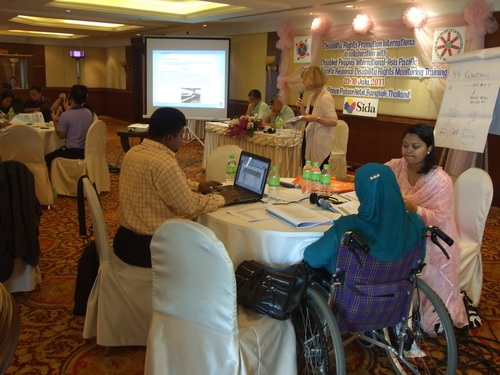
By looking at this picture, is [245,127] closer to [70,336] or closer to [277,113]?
[277,113]

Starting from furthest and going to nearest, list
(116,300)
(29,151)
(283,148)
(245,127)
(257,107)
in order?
1. (257,107)
2. (245,127)
3. (283,148)
4. (29,151)
5. (116,300)

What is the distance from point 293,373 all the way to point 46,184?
386cm

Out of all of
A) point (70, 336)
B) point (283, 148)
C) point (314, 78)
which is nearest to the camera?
point (70, 336)

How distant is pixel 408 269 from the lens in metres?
2.05

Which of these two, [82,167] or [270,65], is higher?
[270,65]

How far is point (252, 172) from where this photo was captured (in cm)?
284

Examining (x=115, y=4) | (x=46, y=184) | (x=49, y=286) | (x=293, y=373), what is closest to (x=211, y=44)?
(x=115, y=4)

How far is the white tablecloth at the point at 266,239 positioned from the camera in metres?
2.25

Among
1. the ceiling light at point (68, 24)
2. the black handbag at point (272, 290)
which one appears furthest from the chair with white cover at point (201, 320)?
the ceiling light at point (68, 24)

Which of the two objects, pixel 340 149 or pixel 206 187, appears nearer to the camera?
pixel 206 187

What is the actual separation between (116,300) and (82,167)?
330 cm

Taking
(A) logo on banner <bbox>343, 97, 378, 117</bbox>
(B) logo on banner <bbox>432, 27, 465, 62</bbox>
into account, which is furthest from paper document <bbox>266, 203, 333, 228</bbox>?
(A) logo on banner <bbox>343, 97, 378, 117</bbox>

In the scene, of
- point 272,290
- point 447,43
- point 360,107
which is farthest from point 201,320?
point 360,107

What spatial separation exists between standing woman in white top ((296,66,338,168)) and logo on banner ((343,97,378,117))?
2.59 metres
